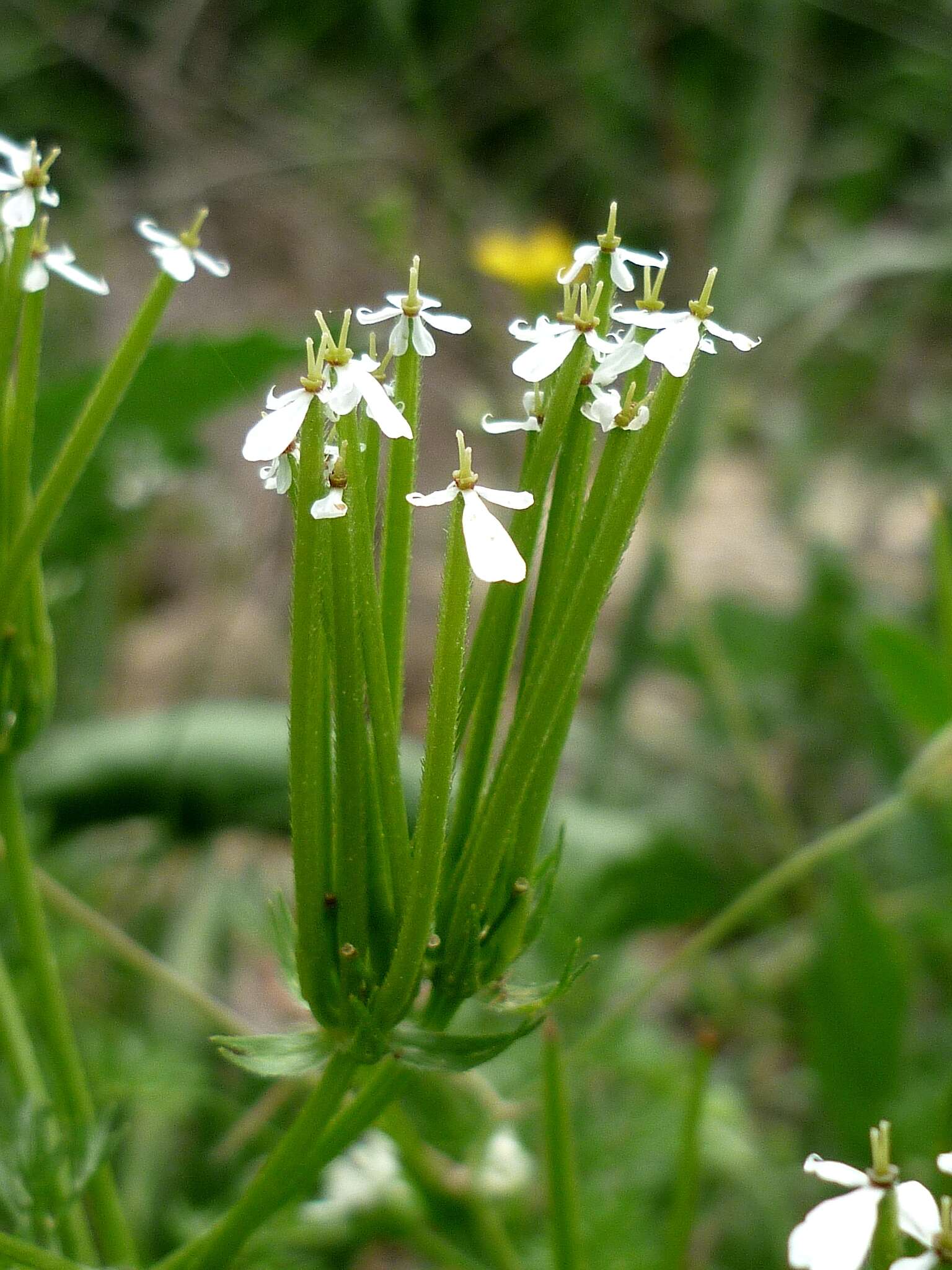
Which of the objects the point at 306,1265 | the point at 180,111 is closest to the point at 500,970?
the point at 306,1265

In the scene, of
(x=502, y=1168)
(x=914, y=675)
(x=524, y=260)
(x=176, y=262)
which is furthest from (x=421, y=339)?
(x=524, y=260)

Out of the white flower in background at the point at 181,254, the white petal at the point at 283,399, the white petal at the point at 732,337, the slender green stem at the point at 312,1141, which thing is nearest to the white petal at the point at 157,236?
the white flower in background at the point at 181,254

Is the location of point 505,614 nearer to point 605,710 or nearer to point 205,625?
point 605,710

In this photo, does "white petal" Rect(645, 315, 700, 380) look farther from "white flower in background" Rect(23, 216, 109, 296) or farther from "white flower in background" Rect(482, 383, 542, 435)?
"white flower in background" Rect(23, 216, 109, 296)

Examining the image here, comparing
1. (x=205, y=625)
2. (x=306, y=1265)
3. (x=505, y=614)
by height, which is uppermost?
(x=205, y=625)

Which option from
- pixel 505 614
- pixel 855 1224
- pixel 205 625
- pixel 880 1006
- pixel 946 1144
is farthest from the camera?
pixel 205 625

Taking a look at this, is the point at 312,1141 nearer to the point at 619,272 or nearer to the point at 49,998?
the point at 49,998
